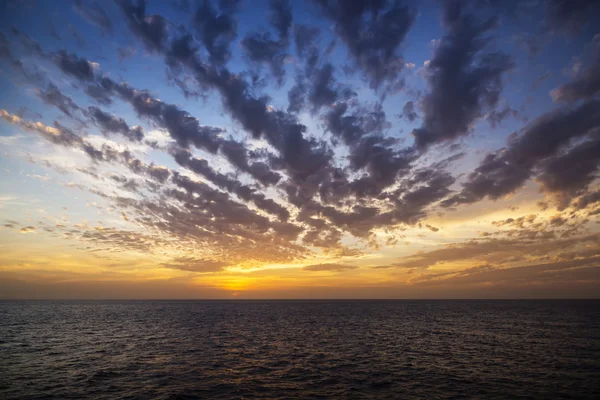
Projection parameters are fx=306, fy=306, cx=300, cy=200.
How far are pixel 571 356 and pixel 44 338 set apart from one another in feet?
264

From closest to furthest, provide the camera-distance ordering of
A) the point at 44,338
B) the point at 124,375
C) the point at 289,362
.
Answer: the point at 124,375
the point at 289,362
the point at 44,338

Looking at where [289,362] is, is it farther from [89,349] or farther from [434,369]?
[89,349]

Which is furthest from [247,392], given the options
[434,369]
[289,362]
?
[434,369]

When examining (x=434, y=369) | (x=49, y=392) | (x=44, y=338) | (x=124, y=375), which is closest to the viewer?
(x=49, y=392)

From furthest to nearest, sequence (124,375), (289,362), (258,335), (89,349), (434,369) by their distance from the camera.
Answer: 1. (258,335)
2. (89,349)
3. (289,362)
4. (434,369)
5. (124,375)

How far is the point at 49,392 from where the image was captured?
25.6 meters

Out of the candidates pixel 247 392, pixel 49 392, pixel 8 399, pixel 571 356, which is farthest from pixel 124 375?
pixel 571 356

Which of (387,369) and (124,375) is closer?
(124,375)

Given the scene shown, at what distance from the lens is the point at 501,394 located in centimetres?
2509

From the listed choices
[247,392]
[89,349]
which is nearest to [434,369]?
[247,392]

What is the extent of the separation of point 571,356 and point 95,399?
52.6 metres

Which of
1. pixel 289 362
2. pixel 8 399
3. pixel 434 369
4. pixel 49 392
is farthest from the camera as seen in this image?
pixel 289 362

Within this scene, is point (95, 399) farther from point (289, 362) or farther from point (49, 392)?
point (289, 362)

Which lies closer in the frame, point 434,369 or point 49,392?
point 49,392
